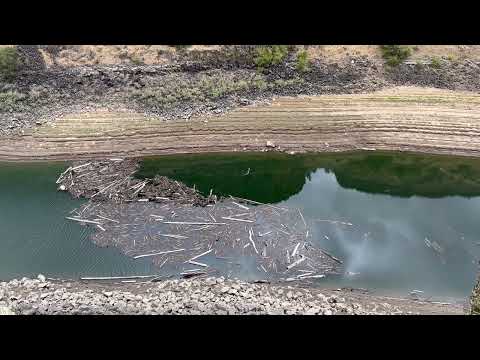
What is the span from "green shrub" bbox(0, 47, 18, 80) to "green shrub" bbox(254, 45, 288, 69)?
13411mm

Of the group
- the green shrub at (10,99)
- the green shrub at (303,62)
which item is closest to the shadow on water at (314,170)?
the green shrub at (303,62)

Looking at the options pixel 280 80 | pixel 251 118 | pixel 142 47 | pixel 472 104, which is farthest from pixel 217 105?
pixel 472 104

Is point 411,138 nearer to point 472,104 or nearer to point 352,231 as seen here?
point 472,104

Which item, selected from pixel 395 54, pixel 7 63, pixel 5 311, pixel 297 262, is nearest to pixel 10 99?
pixel 7 63

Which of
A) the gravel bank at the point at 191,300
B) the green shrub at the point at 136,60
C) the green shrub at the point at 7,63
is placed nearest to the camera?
the gravel bank at the point at 191,300

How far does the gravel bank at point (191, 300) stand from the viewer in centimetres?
1389

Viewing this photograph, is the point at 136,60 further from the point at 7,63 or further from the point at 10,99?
the point at 10,99

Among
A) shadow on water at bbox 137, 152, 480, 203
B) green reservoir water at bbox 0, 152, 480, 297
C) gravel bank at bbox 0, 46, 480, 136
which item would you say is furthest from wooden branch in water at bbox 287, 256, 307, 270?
gravel bank at bbox 0, 46, 480, 136

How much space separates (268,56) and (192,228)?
498 inches

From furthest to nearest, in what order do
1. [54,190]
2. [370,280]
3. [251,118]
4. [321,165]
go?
1. [251,118]
2. [321,165]
3. [54,190]
4. [370,280]

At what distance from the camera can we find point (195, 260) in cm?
1586

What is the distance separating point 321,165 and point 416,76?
29.6 feet

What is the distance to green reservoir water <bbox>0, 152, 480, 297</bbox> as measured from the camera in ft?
51.5

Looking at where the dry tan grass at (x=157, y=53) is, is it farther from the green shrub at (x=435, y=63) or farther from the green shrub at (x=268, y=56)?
the green shrub at (x=268, y=56)
